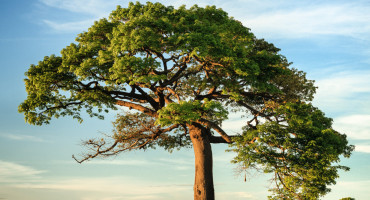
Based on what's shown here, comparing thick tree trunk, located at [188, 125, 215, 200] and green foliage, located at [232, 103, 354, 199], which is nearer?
green foliage, located at [232, 103, 354, 199]

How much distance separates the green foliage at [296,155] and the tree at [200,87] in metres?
0.05

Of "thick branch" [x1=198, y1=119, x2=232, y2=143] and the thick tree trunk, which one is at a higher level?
"thick branch" [x1=198, y1=119, x2=232, y2=143]

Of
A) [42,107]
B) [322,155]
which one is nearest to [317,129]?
[322,155]

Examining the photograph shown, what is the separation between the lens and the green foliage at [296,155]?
1487cm

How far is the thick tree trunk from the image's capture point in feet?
57.1

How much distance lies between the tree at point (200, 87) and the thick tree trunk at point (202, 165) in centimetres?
5

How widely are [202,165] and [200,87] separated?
14.6 feet

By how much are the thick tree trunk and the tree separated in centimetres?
5

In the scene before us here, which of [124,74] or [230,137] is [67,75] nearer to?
[124,74]

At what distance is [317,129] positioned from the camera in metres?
15.3

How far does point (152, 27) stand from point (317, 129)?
29.7 ft

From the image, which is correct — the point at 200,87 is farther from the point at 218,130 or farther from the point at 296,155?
the point at 296,155

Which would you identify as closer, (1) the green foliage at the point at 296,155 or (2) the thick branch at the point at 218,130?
(1) the green foliage at the point at 296,155

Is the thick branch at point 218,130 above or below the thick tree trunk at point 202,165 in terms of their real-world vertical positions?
above
